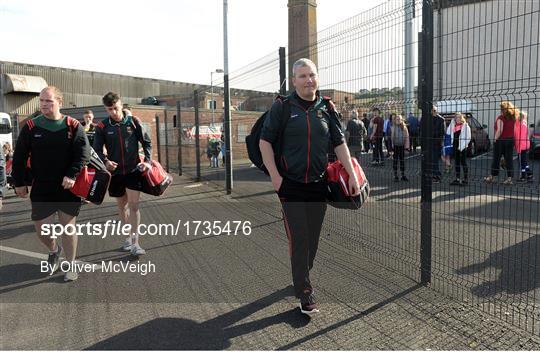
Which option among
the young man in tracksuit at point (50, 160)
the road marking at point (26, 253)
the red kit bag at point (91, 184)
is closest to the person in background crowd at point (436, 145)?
the red kit bag at point (91, 184)

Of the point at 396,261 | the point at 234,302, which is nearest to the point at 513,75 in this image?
the point at 396,261

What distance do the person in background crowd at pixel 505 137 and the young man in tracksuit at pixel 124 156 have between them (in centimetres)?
391

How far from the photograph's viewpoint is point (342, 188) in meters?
3.75

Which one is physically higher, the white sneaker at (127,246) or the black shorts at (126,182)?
the black shorts at (126,182)

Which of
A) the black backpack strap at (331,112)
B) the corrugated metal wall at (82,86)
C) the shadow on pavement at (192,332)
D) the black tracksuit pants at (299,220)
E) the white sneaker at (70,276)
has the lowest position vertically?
the shadow on pavement at (192,332)

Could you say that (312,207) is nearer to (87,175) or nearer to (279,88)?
(87,175)

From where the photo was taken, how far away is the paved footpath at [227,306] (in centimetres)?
329

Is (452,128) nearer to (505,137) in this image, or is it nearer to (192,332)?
(505,137)

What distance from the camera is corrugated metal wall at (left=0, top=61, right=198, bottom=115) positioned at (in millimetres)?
35531

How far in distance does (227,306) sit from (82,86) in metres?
43.9

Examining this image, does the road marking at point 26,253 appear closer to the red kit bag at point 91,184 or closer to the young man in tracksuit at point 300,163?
the red kit bag at point 91,184

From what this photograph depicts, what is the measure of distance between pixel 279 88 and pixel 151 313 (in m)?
4.96

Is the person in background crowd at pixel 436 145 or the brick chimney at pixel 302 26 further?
the brick chimney at pixel 302 26
